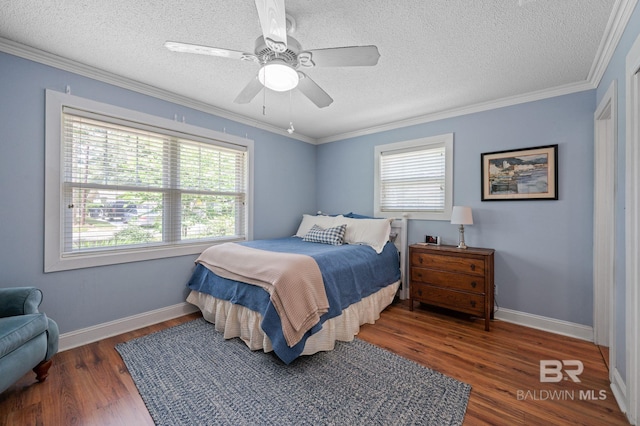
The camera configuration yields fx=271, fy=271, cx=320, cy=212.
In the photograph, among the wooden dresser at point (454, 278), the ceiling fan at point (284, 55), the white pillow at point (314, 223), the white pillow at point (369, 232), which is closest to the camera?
the ceiling fan at point (284, 55)

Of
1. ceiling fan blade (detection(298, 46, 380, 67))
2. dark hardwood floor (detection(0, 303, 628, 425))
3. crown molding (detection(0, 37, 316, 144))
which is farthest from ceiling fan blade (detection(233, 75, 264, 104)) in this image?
dark hardwood floor (detection(0, 303, 628, 425))

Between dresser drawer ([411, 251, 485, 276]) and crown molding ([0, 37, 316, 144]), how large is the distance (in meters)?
2.76

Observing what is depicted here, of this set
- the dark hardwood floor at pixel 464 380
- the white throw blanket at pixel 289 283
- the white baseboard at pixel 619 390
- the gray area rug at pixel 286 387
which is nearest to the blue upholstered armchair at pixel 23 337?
the dark hardwood floor at pixel 464 380

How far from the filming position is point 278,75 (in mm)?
1699

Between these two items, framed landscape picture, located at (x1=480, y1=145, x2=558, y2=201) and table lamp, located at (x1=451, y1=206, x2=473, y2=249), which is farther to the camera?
table lamp, located at (x1=451, y1=206, x2=473, y2=249)

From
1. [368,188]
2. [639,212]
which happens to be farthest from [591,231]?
[368,188]

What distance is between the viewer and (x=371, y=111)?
3377mm

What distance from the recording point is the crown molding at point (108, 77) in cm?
207

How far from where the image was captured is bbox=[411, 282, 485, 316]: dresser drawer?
107 inches

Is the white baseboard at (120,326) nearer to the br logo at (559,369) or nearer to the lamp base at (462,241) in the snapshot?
the lamp base at (462,241)

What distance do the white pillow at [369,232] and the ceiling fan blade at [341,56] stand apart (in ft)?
6.72

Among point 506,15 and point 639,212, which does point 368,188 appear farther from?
point 639,212

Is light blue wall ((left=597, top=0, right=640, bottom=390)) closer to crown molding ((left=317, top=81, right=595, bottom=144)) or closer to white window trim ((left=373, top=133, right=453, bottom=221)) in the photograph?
crown molding ((left=317, top=81, right=595, bottom=144))

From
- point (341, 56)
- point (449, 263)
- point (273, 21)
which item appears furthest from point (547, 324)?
point (273, 21)
